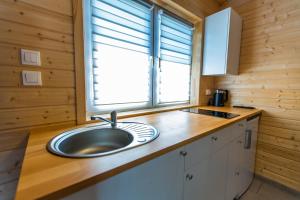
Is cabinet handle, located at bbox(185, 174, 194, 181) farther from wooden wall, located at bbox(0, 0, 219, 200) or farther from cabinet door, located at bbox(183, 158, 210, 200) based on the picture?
wooden wall, located at bbox(0, 0, 219, 200)

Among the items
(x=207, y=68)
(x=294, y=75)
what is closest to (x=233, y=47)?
(x=207, y=68)

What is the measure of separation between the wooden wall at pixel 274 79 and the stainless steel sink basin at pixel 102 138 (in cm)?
173

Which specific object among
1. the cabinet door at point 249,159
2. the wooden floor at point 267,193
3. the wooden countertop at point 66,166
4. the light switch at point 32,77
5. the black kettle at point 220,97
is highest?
the light switch at point 32,77

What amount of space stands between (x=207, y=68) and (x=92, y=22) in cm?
157

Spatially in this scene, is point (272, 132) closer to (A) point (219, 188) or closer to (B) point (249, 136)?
(B) point (249, 136)

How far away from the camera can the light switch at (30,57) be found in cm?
87

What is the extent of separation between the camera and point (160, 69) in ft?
6.17

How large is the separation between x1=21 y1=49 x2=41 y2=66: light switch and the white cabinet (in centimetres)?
192

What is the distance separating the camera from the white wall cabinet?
63 cm

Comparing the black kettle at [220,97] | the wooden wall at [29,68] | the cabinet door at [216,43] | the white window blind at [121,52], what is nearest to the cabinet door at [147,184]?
the wooden wall at [29,68]

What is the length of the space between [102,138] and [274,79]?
6.91 ft

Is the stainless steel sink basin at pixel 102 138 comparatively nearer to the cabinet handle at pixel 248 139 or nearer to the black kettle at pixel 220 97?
the cabinet handle at pixel 248 139

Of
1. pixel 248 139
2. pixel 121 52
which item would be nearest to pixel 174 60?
pixel 121 52

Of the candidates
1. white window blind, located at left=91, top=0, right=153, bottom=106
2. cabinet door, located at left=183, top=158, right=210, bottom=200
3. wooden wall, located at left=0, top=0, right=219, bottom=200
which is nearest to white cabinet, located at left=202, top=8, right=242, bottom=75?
white window blind, located at left=91, top=0, right=153, bottom=106
